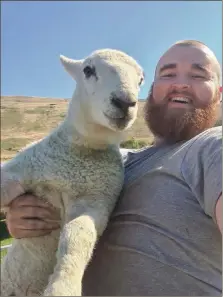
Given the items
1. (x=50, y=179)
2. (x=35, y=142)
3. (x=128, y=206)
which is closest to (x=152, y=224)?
(x=128, y=206)

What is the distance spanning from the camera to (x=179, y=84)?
7.60 feet

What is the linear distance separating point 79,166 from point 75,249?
1.88ft

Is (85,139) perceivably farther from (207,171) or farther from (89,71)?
(207,171)

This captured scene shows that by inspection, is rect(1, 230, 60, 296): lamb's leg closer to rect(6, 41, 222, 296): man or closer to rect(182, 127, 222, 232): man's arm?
rect(6, 41, 222, 296): man

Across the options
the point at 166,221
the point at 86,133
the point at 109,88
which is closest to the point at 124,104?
the point at 109,88

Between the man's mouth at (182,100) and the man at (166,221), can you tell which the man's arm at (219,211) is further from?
the man's mouth at (182,100)

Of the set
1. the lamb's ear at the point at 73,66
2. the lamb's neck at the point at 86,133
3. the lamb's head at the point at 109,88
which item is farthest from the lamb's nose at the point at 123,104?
the lamb's ear at the point at 73,66

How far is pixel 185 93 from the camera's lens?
233cm

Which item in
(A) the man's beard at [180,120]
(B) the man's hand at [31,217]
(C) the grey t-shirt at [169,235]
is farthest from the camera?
(A) the man's beard at [180,120]

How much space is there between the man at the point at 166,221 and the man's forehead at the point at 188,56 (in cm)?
15

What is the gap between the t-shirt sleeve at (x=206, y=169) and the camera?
5.06 ft

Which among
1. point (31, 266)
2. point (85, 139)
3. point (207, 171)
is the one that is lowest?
point (31, 266)

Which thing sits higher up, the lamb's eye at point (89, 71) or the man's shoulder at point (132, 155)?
the lamb's eye at point (89, 71)

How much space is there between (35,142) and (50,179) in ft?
1.09
